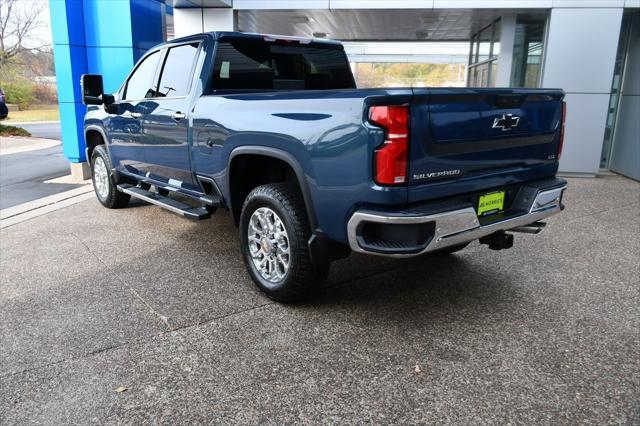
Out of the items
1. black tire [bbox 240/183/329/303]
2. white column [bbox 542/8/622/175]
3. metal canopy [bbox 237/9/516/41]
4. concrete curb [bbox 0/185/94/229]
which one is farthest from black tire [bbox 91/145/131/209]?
white column [bbox 542/8/622/175]

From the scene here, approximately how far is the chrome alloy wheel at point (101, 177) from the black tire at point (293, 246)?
360 cm

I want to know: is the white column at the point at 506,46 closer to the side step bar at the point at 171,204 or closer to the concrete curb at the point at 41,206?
the side step bar at the point at 171,204

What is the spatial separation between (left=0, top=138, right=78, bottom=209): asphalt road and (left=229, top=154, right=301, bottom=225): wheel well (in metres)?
4.72

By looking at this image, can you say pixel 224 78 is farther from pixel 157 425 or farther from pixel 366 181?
pixel 157 425

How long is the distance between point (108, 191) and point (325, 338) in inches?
176

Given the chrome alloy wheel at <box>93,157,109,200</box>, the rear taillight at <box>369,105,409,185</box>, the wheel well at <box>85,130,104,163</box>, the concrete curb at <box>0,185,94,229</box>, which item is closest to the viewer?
the rear taillight at <box>369,105,409,185</box>

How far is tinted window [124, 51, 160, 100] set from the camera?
5.35 meters

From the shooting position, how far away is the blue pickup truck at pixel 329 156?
9.44 ft

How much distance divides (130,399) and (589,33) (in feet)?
31.1

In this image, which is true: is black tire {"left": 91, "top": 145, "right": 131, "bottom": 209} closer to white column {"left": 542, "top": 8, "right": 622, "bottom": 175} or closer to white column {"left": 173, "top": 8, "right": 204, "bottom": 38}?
white column {"left": 173, "top": 8, "right": 204, "bottom": 38}

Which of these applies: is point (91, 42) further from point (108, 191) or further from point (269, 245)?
point (269, 245)

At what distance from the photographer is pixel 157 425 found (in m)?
2.45

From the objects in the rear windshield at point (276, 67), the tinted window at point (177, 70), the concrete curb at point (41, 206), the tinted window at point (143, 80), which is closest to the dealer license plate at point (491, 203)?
the rear windshield at point (276, 67)

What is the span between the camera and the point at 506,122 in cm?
333
